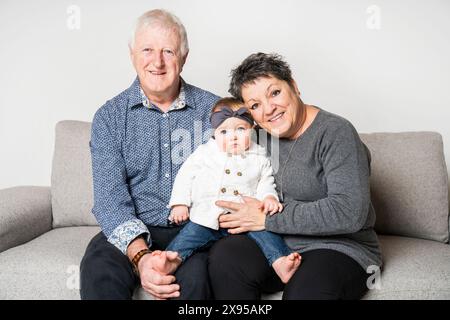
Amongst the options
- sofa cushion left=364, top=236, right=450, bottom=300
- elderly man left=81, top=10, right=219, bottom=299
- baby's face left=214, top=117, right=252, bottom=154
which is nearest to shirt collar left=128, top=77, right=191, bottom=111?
elderly man left=81, top=10, right=219, bottom=299

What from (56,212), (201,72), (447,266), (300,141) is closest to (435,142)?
(447,266)

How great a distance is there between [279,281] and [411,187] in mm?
882

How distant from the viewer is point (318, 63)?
2.77 metres

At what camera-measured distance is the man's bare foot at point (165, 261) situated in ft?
5.05

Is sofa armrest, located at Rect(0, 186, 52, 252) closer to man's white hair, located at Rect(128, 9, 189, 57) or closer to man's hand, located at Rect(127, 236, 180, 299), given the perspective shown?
man's hand, located at Rect(127, 236, 180, 299)

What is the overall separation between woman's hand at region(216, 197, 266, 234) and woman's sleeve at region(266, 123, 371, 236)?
6 centimetres

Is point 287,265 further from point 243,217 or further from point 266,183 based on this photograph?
point 266,183

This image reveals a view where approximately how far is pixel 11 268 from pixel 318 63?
1839 millimetres

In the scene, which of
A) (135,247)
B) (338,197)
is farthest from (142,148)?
(338,197)

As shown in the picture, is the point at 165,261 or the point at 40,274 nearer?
the point at 165,261

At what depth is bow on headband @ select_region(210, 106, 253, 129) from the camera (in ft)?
5.98

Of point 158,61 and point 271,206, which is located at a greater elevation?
point 158,61

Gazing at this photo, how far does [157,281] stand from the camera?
1551 mm
